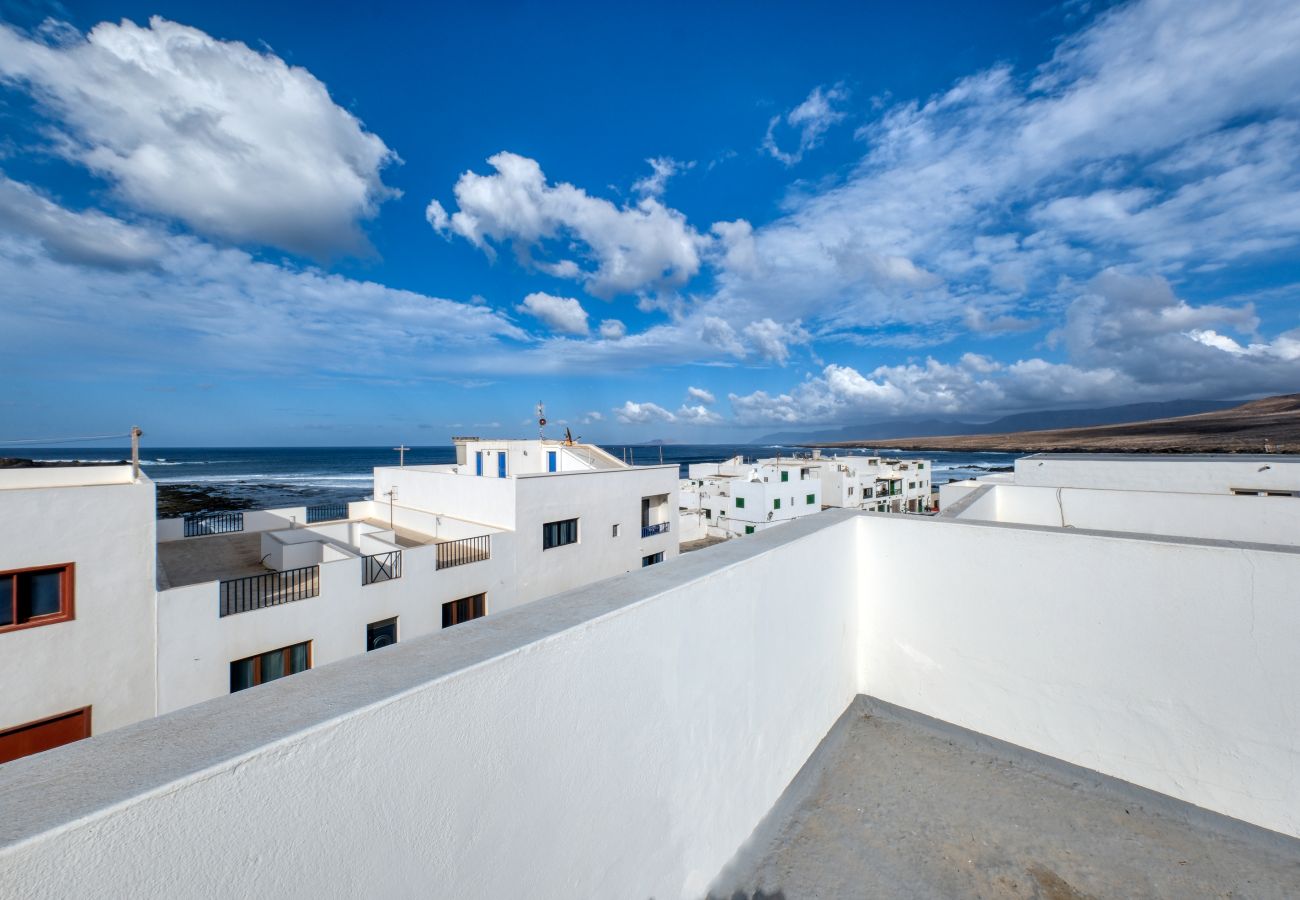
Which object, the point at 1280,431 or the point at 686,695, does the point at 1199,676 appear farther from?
the point at 1280,431

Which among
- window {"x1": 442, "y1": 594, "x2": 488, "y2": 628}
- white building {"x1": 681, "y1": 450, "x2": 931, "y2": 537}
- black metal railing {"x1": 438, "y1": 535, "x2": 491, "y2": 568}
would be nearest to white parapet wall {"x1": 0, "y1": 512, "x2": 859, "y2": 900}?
window {"x1": 442, "y1": 594, "x2": 488, "y2": 628}

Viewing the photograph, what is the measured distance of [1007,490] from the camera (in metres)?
6.29

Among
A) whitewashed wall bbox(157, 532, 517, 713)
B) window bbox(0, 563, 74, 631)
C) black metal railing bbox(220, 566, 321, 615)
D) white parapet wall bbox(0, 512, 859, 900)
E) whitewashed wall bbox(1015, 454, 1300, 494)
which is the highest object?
whitewashed wall bbox(1015, 454, 1300, 494)

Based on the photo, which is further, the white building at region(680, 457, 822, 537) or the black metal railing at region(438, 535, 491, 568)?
the white building at region(680, 457, 822, 537)

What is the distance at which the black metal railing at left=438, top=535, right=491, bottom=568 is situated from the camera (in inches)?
443

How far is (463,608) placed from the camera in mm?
11039

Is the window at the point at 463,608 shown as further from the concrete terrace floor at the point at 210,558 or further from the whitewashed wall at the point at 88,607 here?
the whitewashed wall at the point at 88,607

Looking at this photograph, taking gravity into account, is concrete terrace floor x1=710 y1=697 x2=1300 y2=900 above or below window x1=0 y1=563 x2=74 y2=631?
below

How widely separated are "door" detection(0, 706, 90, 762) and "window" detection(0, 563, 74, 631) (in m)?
1.21

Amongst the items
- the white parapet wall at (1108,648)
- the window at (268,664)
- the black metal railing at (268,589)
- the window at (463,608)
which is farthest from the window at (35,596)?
the white parapet wall at (1108,648)

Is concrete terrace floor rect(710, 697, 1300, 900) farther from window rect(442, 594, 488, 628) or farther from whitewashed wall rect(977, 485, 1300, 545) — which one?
window rect(442, 594, 488, 628)

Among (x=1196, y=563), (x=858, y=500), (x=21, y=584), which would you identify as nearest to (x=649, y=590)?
(x=1196, y=563)

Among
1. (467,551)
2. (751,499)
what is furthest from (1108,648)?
(751,499)

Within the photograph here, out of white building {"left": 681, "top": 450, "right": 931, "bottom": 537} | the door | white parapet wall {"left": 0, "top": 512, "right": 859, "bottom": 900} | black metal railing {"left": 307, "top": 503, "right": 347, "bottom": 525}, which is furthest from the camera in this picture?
white building {"left": 681, "top": 450, "right": 931, "bottom": 537}
